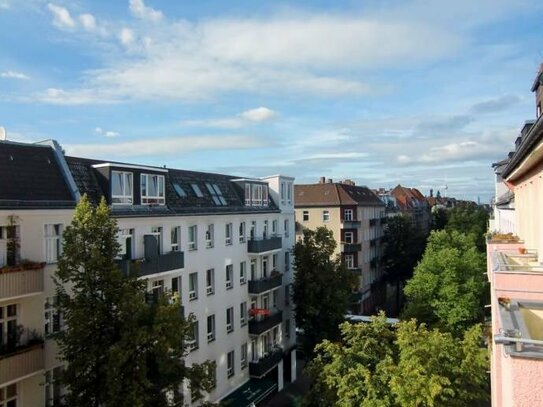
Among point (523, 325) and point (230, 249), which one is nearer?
Result: point (523, 325)

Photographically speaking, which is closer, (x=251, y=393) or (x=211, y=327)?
(x=211, y=327)

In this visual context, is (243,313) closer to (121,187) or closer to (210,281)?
(210,281)

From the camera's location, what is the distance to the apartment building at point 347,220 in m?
50.8

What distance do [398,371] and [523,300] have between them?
33.7 ft

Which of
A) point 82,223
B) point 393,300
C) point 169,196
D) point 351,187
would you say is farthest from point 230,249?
point 393,300

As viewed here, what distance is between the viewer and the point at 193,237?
81.3 feet

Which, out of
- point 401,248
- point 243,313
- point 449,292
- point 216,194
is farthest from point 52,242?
point 401,248

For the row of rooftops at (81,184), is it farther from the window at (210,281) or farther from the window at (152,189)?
the window at (210,281)

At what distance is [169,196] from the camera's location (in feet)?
78.3

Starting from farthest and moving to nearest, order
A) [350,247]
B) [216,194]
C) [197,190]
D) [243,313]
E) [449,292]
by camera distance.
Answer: [350,247], [449,292], [243,313], [216,194], [197,190]

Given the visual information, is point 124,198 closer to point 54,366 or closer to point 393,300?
point 54,366

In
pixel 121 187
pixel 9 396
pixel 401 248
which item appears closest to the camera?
pixel 9 396

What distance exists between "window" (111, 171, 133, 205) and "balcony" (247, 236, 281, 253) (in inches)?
405

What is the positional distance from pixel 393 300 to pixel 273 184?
3848cm
